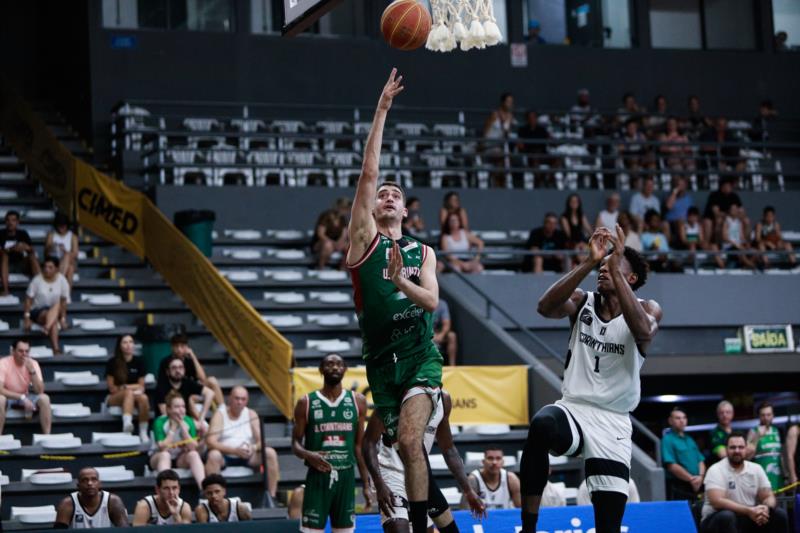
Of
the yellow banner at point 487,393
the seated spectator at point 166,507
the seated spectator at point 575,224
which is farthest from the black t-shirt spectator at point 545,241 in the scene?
the seated spectator at point 166,507

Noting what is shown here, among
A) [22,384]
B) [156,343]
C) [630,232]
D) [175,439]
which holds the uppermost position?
[630,232]

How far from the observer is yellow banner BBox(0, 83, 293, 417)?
16.0 m

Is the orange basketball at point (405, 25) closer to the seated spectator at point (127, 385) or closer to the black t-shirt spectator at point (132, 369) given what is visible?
the seated spectator at point (127, 385)

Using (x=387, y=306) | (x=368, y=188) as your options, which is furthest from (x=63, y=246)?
(x=368, y=188)

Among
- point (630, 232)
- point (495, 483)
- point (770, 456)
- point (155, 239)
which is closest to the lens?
point (495, 483)

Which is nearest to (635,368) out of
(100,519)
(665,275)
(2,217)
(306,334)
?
(100,519)

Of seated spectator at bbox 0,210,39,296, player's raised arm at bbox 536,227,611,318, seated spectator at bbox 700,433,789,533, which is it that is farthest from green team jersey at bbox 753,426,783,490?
seated spectator at bbox 0,210,39,296

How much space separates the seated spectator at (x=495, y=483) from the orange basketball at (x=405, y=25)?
226 inches

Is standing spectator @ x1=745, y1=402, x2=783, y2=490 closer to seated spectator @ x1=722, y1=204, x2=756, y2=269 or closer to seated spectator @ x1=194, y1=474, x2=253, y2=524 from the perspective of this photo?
seated spectator @ x1=722, y1=204, x2=756, y2=269

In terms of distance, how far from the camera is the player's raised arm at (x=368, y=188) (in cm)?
794

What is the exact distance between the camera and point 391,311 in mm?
8141

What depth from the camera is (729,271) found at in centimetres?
2086

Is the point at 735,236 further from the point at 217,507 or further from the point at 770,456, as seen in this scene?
the point at 217,507

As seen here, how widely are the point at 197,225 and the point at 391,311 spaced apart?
1123 cm
